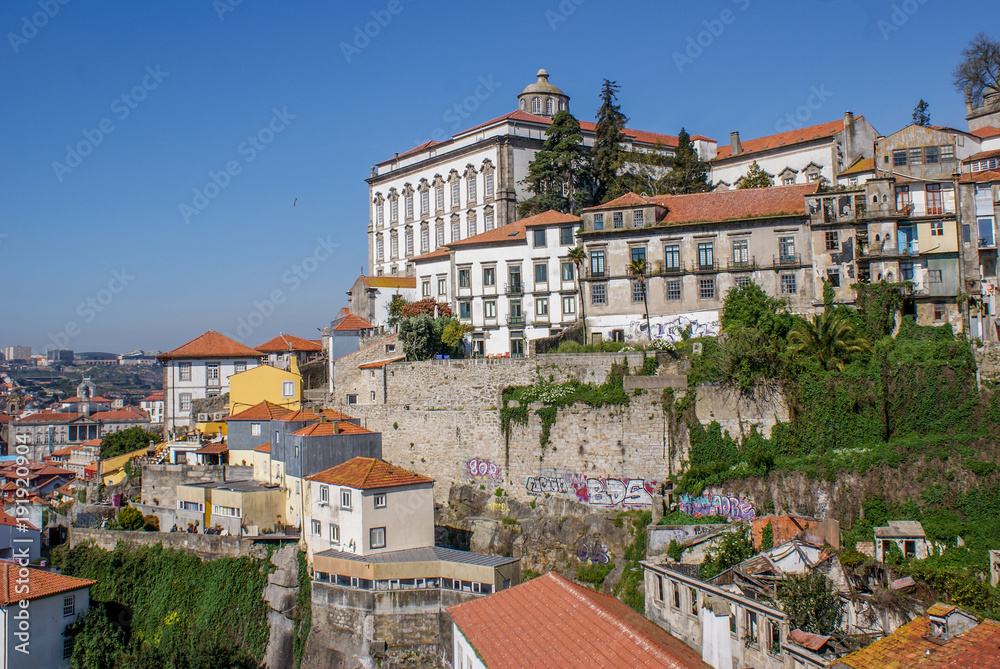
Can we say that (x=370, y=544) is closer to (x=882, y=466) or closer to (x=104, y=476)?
(x=882, y=466)

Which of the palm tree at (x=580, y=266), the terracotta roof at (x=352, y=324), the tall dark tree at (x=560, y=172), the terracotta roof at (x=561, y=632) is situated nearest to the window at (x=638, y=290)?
the palm tree at (x=580, y=266)

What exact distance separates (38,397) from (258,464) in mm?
119317

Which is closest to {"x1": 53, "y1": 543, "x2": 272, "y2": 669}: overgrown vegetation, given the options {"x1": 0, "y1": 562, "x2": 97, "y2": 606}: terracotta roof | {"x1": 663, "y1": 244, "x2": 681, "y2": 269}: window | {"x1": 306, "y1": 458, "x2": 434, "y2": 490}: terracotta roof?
{"x1": 0, "y1": 562, "x2": 97, "y2": 606}: terracotta roof

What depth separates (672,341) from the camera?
37.4 m

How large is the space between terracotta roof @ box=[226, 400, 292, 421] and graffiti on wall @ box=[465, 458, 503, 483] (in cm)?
1044

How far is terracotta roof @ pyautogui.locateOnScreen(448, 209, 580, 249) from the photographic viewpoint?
43156 mm

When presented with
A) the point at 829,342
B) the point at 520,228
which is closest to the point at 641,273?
the point at 520,228

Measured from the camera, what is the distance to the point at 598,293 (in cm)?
3941

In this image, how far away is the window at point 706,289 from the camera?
37.5 m

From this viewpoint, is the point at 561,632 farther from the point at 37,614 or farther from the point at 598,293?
the point at 598,293

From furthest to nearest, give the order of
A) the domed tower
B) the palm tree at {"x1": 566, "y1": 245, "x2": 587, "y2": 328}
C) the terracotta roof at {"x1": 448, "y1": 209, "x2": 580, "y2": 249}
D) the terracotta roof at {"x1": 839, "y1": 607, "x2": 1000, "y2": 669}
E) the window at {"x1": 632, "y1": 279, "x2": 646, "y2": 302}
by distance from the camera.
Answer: the domed tower → the terracotta roof at {"x1": 448, "y1": 209, "x2": 580, "y2": 249} → the palm tree at {"x1": 566, "y1": 245, "x2": 587, "y2": 328} → the window at {"x1": 632, "y1": 279, "x2": 646, "y2": 302} → the terracotta roof at {"x1": 839, "y1": 607, "x2": 1000, "y2": 669}

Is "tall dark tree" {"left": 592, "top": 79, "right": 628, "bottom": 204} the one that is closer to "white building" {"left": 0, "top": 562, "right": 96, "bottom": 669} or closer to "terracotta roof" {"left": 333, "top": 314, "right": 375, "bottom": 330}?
"terracotta roof" {"left": 333, "top": 314, "right": 375, "bottom": 330}

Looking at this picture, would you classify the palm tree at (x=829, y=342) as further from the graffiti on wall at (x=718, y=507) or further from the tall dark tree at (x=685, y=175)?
the tall dark tree at (x=685, y=175)

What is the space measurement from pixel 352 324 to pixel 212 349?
10180mm
